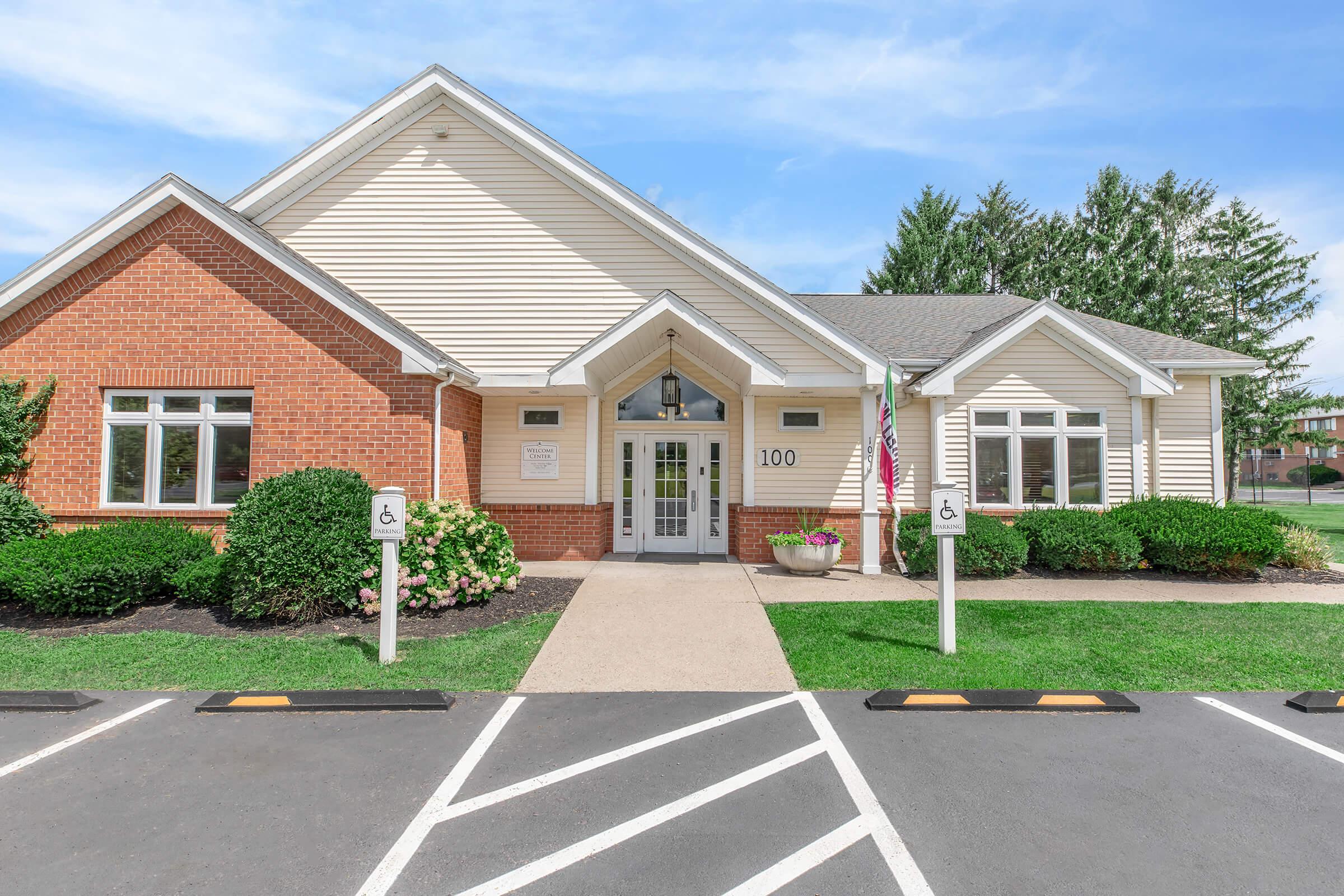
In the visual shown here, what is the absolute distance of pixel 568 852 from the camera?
319 cm

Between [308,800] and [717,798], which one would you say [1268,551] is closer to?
[717,798]

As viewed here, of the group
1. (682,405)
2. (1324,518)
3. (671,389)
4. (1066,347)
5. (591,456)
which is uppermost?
(1066,347)

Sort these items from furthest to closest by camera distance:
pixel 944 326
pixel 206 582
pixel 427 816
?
pixel 944 326
pixel 206 582
pixel 427 816

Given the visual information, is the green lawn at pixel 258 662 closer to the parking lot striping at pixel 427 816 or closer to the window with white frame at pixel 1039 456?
the parking lot striping at pixel 427 816

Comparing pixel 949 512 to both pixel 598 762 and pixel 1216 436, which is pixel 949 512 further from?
pixel 1216 436

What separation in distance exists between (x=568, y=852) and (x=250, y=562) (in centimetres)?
570

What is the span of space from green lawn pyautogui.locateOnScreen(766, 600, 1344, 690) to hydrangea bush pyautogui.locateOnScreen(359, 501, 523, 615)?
11.5 feet

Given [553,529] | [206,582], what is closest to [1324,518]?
[553,529]

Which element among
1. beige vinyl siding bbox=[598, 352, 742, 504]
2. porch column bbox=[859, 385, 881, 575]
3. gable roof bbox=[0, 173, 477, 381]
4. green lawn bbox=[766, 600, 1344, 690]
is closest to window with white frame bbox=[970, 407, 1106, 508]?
porch column bbox=[859, 385, 881, 575]

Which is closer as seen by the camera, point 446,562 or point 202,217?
point 446,562

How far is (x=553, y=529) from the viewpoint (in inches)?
453

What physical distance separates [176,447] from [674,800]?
30.6 feet

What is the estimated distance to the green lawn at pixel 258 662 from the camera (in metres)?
5.51

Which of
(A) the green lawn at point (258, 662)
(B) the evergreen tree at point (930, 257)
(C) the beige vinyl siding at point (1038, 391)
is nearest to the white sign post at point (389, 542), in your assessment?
(A) the green lawn at point (258, 662)
